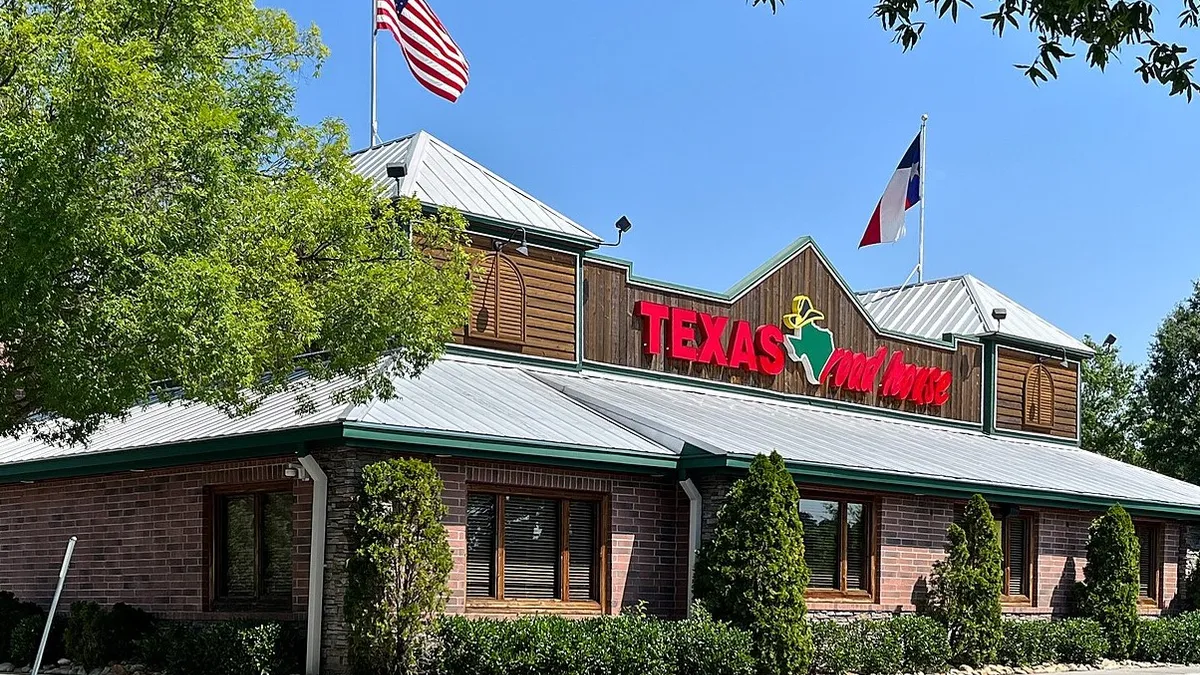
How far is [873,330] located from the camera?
26438 mm

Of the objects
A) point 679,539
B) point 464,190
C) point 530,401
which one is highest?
point 464,190

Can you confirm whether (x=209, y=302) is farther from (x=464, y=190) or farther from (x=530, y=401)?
(x=464, y=190)

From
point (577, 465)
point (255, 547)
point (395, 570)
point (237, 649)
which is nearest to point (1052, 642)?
point (577, 465)

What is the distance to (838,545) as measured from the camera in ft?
68.7

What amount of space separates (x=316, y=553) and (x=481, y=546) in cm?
206

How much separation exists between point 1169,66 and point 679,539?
1234 centimetres

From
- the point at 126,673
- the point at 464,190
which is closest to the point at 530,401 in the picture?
the point at 464,190

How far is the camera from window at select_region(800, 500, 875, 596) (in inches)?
809

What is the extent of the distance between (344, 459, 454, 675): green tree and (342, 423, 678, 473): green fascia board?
0.94 ft

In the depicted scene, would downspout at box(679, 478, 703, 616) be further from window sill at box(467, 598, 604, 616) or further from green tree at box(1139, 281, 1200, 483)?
green tree at box(1139, 281, 1200, 483)

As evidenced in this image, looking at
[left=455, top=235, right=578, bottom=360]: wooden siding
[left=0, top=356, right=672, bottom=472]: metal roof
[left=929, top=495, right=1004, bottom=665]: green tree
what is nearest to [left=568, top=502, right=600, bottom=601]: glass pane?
[left=0, top=356, right=672, bottom=472]: metal roof

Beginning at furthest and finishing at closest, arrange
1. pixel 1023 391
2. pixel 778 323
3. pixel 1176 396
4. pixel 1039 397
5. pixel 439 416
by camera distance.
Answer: pixel 1176 396, pixel 1039 397, pixel 1023 391, pixel 778 323, pixel 439 416

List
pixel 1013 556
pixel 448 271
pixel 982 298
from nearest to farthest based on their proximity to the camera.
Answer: pixel 448 271, pixel 1013 556, pixel 982 298

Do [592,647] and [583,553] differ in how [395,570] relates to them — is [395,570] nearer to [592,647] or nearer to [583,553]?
[592,647]
